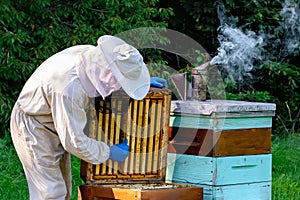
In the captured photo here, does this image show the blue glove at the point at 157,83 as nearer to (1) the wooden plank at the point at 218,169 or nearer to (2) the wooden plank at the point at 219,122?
(2) the wooden plank at the point at 219,122

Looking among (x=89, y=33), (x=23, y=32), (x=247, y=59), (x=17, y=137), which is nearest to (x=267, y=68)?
(x=247, y=59)

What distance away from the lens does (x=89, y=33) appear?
6.56m

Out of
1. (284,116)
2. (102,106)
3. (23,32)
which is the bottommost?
(284,116)

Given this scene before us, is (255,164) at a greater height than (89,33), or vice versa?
(89,33)

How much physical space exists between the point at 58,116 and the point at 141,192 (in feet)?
1.77

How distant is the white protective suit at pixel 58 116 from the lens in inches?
132

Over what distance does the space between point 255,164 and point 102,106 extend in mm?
907

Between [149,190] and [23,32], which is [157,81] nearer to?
[149,190]

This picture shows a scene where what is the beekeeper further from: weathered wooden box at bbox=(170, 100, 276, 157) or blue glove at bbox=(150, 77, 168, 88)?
weathered wooden box at bbox=(170, 100, 276, 157)

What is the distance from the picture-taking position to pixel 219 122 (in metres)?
3.60

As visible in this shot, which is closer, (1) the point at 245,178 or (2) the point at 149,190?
(2) the point at 149,190

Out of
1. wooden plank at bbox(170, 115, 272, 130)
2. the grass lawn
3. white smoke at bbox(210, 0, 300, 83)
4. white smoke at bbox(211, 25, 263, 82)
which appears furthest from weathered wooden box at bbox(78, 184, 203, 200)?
white smoke at bbox(210, 0, 300, 83)

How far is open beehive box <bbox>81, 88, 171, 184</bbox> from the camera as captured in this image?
3559 mm

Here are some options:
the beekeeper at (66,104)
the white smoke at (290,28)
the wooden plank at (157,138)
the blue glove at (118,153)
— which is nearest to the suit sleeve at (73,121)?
the beekeeper at (66,104)
